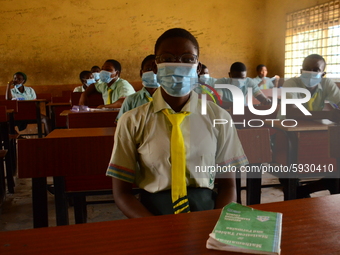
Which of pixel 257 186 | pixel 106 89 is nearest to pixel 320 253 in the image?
pixel 257 186

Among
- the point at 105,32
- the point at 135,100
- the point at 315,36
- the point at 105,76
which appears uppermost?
the point at 105,32

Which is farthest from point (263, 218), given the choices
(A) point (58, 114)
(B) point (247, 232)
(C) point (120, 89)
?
(A) point (58, 114)

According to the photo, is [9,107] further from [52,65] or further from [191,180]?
[191,180]

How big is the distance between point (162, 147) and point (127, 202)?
0.71 ft

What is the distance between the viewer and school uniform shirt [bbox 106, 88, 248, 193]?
123 cm

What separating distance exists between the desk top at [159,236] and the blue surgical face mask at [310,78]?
2949 mm

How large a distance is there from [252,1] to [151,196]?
8563 mm

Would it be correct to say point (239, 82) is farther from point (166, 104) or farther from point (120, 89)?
point (166, 104)

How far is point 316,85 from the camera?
357cm

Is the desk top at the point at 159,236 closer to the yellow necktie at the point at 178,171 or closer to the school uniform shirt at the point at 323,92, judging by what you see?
the yellow necktie at the point at 178,171

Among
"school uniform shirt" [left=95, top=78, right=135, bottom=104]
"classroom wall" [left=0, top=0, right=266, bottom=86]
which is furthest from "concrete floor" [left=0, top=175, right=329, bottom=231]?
"classroom wall" [left=0, top=0, right=266, bottom=86]

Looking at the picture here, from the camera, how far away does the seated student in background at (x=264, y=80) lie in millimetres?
8039

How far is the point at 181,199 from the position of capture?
1182 millimetres

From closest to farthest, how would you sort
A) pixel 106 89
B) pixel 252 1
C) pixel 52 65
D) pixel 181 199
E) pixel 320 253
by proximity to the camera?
pixel 320 253
pixel 181 199
pixel 106 89
pixel 52 65
pixel 252 1
